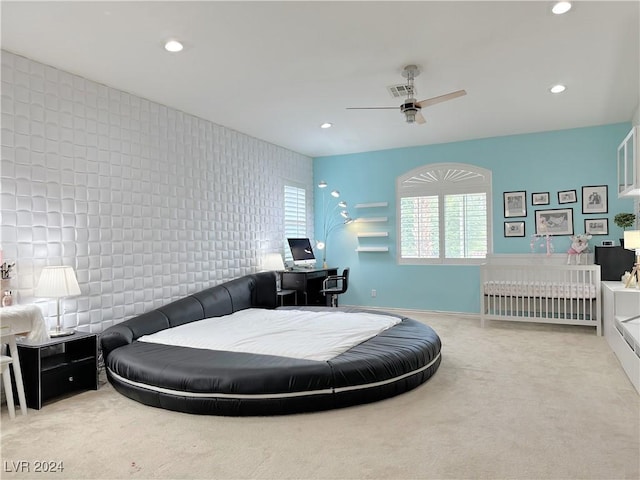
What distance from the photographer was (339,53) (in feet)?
11.5

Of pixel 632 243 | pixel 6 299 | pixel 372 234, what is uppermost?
pixel 372 234

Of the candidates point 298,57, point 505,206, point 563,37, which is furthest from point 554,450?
point 505,206

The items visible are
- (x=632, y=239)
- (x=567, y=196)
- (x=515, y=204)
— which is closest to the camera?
(x=632, y=239)

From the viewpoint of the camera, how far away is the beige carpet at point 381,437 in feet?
7.24

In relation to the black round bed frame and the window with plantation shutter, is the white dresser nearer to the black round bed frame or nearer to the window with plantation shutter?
the black round bed frame

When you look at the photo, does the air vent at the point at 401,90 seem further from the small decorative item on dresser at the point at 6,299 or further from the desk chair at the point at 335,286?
the small decorative item on dresser at the point at 6,299

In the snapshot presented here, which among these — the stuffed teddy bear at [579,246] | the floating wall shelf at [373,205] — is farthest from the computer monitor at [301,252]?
the stuffed teddy bear at [579,246]

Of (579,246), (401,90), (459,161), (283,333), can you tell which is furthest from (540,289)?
(283,333)

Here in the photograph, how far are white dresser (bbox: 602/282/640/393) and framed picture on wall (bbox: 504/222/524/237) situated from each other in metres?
1.40

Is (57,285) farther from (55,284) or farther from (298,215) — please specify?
(298,215)

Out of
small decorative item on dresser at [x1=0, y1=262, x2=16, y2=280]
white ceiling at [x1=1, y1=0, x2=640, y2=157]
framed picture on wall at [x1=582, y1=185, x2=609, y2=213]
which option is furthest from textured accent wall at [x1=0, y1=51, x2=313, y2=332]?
framed picture on wall at [x1=582, y1=185, x2=609, y2=213]

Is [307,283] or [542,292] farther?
[307,283]

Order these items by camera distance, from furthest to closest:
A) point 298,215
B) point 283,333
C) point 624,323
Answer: point 298,215, point 283,333, point 624,323

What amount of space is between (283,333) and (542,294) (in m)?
3.41
